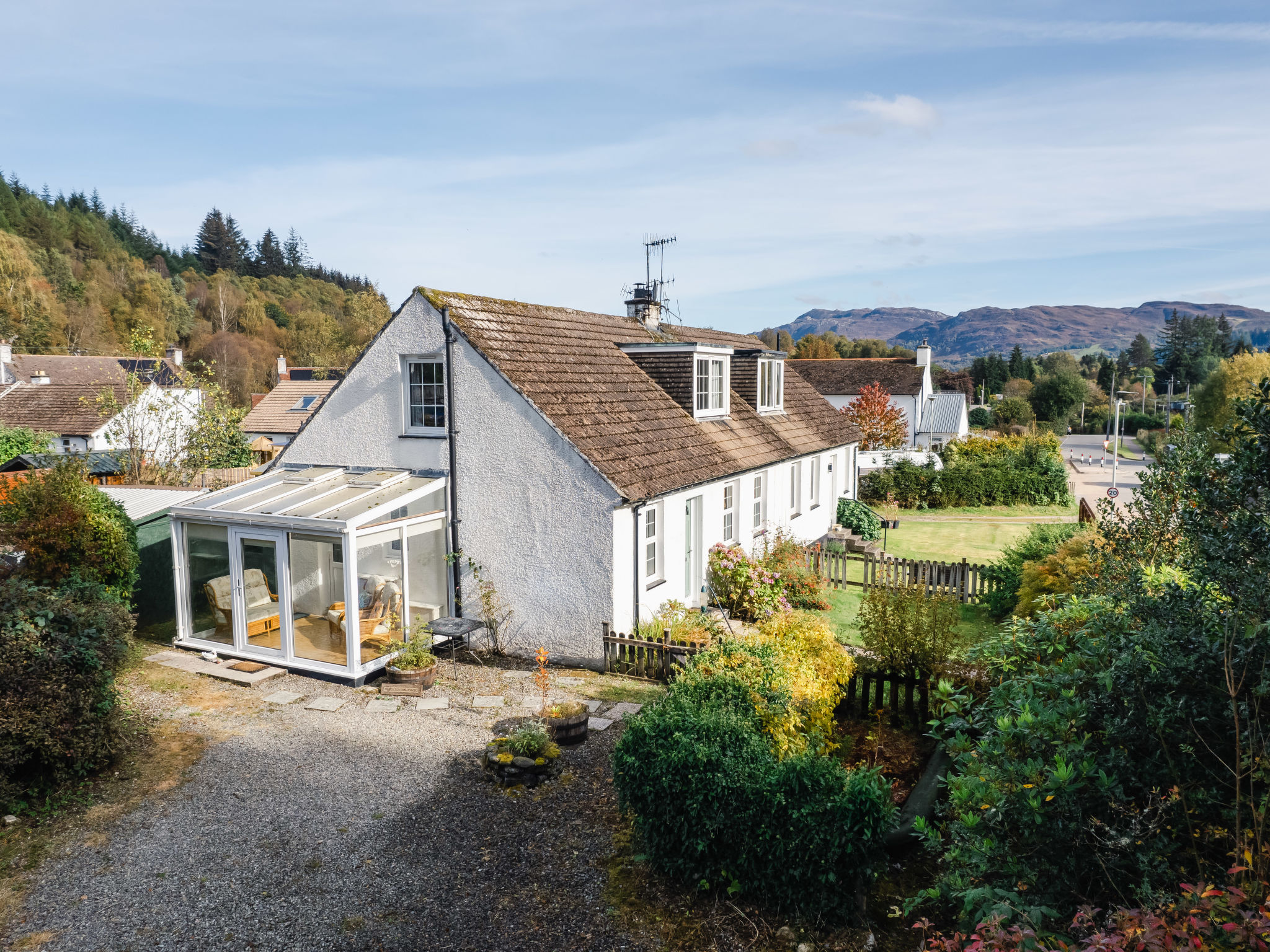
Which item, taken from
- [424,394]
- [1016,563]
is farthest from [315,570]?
[1016,563]

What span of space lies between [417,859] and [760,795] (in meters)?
3.82

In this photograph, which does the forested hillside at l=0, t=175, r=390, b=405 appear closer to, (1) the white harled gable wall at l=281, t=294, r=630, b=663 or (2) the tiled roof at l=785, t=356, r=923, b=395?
(2) the tiled roof at l=785, t=356, r=923, b=395

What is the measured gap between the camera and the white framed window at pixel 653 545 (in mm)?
14641

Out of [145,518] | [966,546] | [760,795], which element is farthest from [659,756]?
[966,546]

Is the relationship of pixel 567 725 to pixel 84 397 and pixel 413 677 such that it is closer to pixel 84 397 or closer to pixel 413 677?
pixel 413 677

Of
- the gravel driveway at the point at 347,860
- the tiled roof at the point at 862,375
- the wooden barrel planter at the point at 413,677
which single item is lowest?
the gravel driveway at the point at 347,860

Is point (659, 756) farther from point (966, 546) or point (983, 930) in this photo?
point (966, 546)

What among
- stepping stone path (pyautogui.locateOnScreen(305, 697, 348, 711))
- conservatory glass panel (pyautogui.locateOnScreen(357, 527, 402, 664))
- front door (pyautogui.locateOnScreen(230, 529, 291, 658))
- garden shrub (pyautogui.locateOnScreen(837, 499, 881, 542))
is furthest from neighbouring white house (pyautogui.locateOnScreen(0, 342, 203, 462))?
garden shrub (pyautogui.locateOnScreen(837, 499, 881, 542))

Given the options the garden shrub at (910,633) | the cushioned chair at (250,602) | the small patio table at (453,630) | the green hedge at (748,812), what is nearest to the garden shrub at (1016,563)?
the garden shrub at (910,633)

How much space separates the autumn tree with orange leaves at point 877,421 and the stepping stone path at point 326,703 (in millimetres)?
32099

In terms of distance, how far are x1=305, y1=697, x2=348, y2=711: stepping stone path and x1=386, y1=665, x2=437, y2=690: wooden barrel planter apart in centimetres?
84

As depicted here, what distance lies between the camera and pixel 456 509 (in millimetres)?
14953

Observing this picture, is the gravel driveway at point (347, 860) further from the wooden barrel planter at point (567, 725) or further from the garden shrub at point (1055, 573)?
the garden shrub at point (1055, 573)

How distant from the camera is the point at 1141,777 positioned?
16.8 ft
